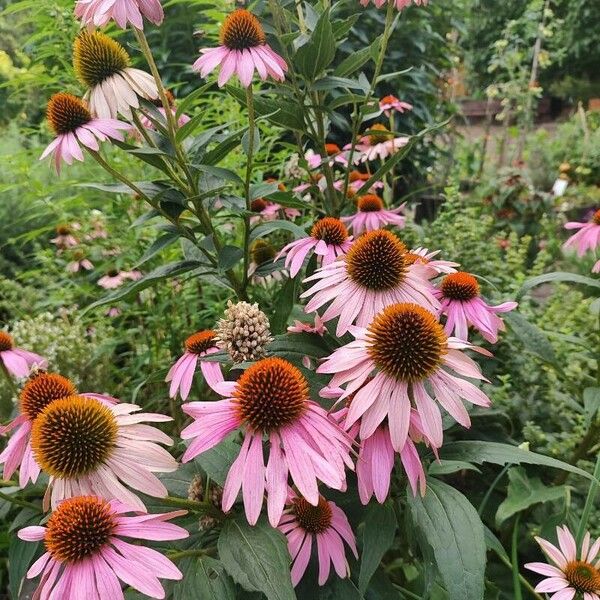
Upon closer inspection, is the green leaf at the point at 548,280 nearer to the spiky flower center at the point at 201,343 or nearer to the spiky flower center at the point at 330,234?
the spiky flower center at the point at 330,234

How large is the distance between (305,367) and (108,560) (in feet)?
1.01

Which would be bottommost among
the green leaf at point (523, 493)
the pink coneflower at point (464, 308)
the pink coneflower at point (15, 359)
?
the green leaf at point (523, 493)

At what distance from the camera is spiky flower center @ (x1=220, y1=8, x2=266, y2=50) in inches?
32.0

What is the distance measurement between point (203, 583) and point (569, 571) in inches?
19.2

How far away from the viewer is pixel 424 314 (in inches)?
21.7

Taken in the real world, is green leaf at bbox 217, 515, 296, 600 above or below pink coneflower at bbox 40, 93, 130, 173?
below

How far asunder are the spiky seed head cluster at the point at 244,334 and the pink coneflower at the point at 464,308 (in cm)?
28

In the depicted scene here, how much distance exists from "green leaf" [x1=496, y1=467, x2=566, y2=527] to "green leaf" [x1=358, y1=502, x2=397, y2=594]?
0.37 meters

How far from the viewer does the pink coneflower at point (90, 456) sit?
50 cm

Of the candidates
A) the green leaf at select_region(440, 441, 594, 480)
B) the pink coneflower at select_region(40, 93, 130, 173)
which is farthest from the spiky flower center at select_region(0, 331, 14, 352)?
the green leaf at select_region(440, 441, 594, 480)

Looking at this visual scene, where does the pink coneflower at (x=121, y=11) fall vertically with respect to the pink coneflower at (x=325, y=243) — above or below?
above

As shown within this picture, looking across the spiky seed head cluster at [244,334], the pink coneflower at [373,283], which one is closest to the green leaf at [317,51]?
the pink coneflower at [373,283]

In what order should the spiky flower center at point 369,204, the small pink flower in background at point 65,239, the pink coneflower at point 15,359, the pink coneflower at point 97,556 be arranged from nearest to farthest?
the pink coneflower at point 97,556 → the pink coneflower at point 15,359 → the spiky flower center at point 369,204 → the small pink flower in background at point 65,239

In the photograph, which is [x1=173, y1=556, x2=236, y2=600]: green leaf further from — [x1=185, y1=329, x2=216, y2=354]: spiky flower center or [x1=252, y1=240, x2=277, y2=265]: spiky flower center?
[x1=252, y1=240, x2=277, y2=265]: spiky flower center
